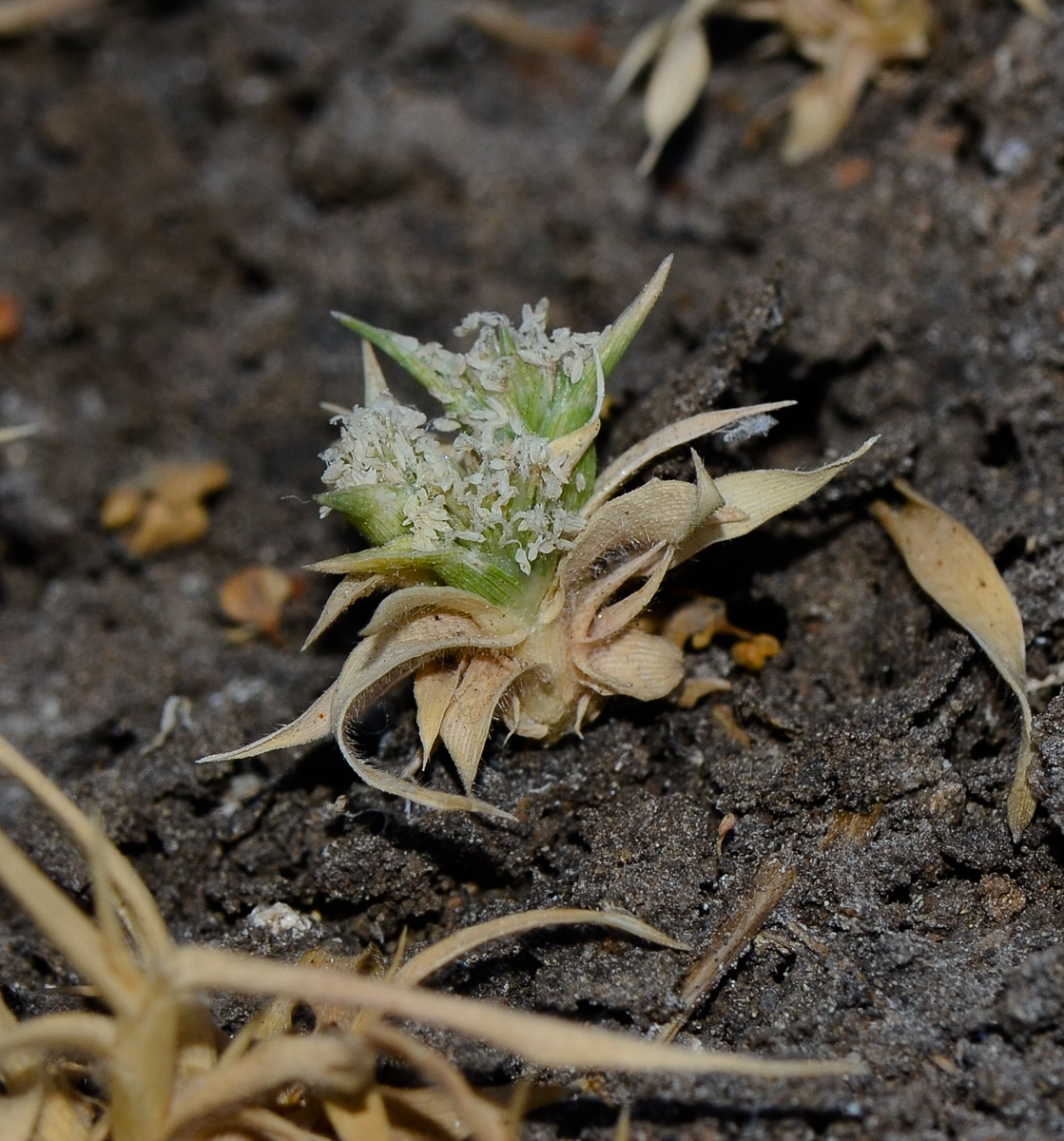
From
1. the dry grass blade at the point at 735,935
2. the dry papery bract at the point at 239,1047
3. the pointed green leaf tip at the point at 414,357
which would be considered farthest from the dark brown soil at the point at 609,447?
the pointed green leaf tip at the point at 414,357

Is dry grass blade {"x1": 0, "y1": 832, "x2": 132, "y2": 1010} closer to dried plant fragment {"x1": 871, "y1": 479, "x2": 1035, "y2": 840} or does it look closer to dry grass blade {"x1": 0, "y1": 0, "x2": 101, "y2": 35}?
dried plant fragment {"x1": 871, "y1": 479, "x2": 1035, "y2": 840}

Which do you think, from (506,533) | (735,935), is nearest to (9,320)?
(506,533)

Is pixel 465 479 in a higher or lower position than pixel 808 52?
lower

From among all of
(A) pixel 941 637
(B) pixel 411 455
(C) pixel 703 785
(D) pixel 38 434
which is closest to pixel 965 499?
(A) pixel 941 637

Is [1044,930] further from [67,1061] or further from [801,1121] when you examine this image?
[67,1061]

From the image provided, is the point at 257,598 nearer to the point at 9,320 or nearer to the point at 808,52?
the point at 9,320

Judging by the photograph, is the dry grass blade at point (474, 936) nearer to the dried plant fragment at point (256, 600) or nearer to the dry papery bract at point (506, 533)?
the dry papery bract at point (506, 533)
